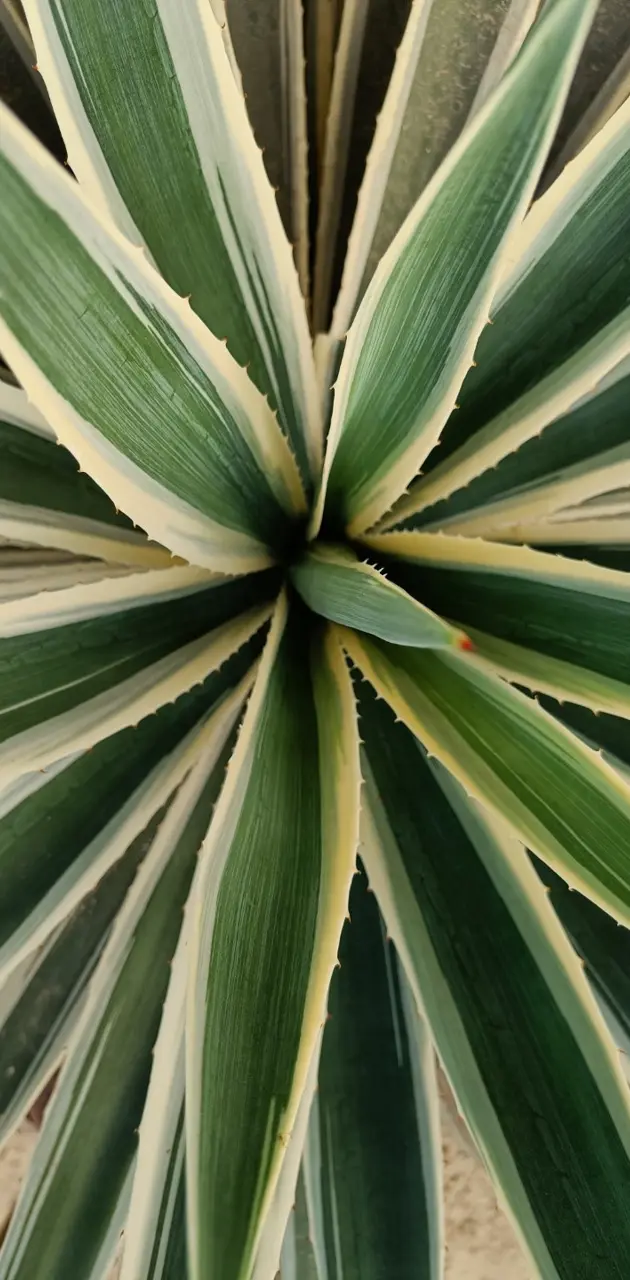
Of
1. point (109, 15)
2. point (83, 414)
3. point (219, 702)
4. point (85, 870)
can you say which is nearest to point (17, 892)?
point (85, 870)

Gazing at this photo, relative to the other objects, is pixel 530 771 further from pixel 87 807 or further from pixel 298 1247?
pixel 298 1247

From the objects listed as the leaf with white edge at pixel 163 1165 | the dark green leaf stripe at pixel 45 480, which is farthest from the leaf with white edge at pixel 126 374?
the leaf with white edge at pixel 163 1165

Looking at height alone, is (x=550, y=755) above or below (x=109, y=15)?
below

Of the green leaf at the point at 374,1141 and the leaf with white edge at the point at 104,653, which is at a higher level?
the leaf with white edge at the point at 104,653

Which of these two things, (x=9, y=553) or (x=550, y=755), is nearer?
(x=550, y=755)

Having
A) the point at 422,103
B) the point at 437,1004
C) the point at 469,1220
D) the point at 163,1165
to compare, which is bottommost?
the point at 469,1220

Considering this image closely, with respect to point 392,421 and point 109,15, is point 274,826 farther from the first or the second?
point 109,15

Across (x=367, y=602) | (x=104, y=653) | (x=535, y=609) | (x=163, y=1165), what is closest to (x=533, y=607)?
(x=535, y=609)

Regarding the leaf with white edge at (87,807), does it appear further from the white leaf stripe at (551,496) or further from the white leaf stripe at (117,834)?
the white leaf stripe at (551,496)
